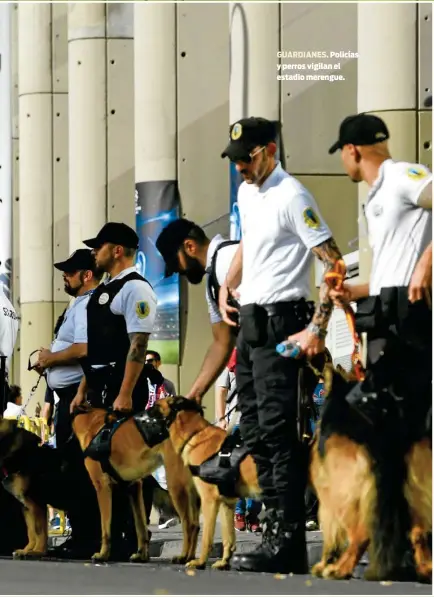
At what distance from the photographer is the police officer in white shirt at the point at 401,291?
335 inches

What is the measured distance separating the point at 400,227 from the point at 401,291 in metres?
0.29

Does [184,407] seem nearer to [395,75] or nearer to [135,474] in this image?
[135,474]

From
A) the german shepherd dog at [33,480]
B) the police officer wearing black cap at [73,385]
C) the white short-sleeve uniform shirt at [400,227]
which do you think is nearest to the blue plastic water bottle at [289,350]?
the white short-sleeve uniform shirt at [400,227]

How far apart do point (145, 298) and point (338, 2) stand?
6384mm

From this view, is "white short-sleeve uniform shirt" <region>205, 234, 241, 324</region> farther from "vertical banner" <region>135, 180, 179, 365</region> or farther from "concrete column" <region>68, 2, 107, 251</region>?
"concrete column" <region>68, 2, 107, 251</region>

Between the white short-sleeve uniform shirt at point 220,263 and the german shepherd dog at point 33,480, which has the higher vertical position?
the white short-sleeve uniform shirt at point 220,263

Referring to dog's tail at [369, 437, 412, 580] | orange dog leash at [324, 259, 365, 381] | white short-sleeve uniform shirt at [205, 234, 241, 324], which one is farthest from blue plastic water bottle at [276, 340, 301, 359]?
white short-sleeve uniform shirt at [205, 234, 241, 324]

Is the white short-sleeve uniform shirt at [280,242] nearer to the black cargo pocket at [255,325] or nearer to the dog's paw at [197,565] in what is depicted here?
the black cargo pocket at [255,325]

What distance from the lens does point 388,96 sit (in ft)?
40.5

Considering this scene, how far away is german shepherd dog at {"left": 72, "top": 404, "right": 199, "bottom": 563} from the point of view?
1052cm

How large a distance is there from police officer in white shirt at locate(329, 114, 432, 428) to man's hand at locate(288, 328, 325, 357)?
303 mm

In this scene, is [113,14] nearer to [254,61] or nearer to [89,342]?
[254,61]

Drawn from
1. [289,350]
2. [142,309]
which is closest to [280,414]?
[289,350]

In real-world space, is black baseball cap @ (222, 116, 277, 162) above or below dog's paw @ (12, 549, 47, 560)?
above
